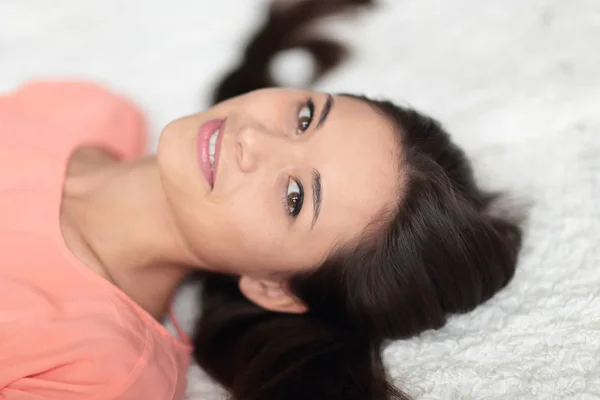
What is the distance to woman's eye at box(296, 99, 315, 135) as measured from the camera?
3.40 feet

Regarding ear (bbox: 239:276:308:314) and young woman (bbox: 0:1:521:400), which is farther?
ear (bbox: 239:276:308:314)

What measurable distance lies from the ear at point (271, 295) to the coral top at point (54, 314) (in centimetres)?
16

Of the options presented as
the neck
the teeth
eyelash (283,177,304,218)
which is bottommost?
the neck

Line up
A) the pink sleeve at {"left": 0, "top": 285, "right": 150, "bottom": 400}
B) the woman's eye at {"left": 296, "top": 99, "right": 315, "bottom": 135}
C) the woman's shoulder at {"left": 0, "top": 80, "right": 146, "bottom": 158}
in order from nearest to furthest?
the pink sleeve at {"left": 0, "top": 285, "right": 150, "bottom": 400} → the woman's eye at {"left": 296, "top": 99, "right": 315, "bottom": 135} → the woman's shoulder at {"left": 0, "top": 80, "right": 146, "bottom": 158}

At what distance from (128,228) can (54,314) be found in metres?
0.21

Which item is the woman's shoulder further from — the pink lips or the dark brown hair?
the dark brown hair

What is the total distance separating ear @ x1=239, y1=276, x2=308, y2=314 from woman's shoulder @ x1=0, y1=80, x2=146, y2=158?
433mm

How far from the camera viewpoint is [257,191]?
38.1 inches

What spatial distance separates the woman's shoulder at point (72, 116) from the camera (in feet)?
3.99

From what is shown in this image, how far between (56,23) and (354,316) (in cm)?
104

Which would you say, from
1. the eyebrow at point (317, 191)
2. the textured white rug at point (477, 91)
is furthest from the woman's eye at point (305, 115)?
the textured white rug at point (477, 91)

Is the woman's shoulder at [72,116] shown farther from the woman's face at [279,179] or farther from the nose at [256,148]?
the nose at [256,148]

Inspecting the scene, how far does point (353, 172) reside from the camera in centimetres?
96

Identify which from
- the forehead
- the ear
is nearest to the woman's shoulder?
the ear
